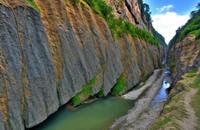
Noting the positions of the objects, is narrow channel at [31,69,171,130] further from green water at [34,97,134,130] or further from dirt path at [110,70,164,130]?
dirt path at [110,70,164,130]

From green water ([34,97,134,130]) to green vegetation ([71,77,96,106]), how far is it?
0.95 meters

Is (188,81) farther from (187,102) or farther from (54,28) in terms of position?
(54,28)

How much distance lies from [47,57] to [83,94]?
39.6 feet

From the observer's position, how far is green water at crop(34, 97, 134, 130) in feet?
114

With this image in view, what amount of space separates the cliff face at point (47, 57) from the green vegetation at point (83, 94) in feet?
2.38

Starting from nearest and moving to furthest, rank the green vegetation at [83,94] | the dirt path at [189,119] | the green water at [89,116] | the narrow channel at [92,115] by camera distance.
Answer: the dirt path at [189,119]
the green water at [89,116]
the narrow channel at [92,115]
the green vegetation at [83,94]

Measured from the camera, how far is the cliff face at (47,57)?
28234mm

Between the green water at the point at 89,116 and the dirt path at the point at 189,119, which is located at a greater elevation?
the dirt path at the point at 189,119

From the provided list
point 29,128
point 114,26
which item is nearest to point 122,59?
point 114,26

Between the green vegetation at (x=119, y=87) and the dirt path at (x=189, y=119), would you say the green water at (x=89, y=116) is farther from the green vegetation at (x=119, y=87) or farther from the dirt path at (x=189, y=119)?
the dirt path at (x=189, y=119)

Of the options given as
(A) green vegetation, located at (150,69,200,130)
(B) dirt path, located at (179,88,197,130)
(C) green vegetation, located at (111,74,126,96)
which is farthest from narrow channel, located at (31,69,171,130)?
(B) dirt path, located at (179,88,197,130)

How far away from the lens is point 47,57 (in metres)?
34.1

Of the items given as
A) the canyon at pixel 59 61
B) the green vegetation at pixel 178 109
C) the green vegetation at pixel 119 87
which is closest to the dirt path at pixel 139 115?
the canyon at pixel 59 61

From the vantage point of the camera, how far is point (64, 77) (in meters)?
38.6
